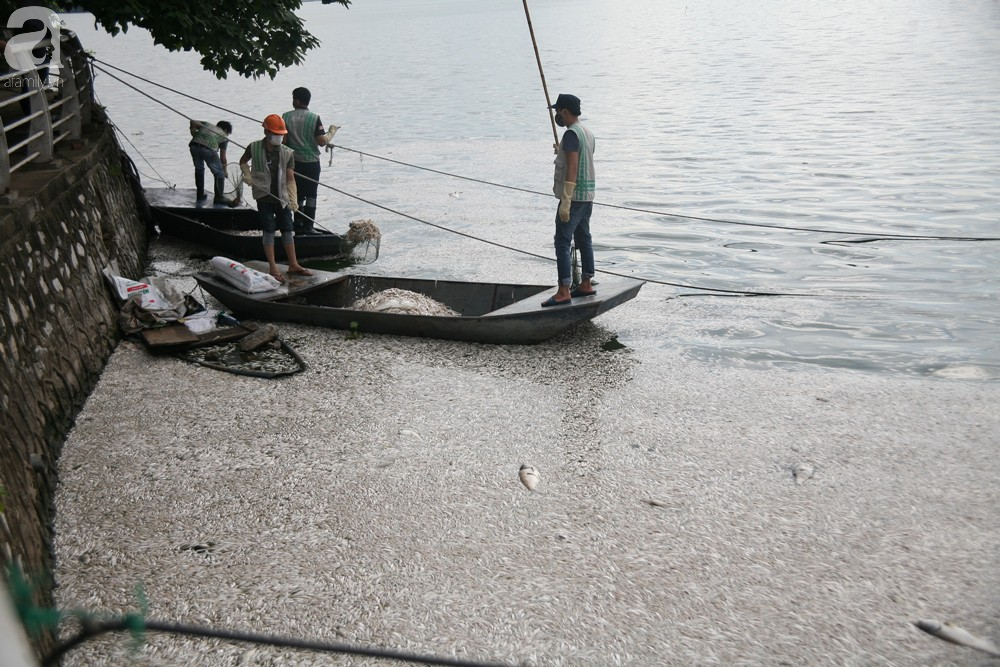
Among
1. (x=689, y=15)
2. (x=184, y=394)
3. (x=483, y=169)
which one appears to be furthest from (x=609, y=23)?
(x=184, y=394)

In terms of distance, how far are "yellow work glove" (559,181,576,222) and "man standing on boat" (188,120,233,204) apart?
7.80 metres

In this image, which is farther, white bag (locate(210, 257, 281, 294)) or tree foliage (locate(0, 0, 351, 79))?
tree foliage (locate(0, 0, 351, 79))

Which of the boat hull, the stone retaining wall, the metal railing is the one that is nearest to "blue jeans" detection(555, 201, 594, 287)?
the boat hull

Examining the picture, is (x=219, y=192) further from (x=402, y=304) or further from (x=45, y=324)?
(x=45, y=324)

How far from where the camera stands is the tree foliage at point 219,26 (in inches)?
449

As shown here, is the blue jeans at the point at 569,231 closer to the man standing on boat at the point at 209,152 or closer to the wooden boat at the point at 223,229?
the wooden boat at the point at 223,229

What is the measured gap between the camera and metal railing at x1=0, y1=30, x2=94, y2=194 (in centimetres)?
793

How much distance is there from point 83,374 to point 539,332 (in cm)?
409

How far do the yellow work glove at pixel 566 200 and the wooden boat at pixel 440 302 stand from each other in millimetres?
847

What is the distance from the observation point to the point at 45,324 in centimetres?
686

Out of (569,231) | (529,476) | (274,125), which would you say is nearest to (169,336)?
(274,125)

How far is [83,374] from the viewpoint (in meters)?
7.57

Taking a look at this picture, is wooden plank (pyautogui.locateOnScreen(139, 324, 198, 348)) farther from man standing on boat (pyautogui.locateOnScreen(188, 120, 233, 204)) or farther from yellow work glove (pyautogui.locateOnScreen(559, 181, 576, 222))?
man standing on boat (pyautogui.locateOnScreen(188, 120, 233, 204))

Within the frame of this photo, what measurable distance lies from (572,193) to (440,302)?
233 centimetres
